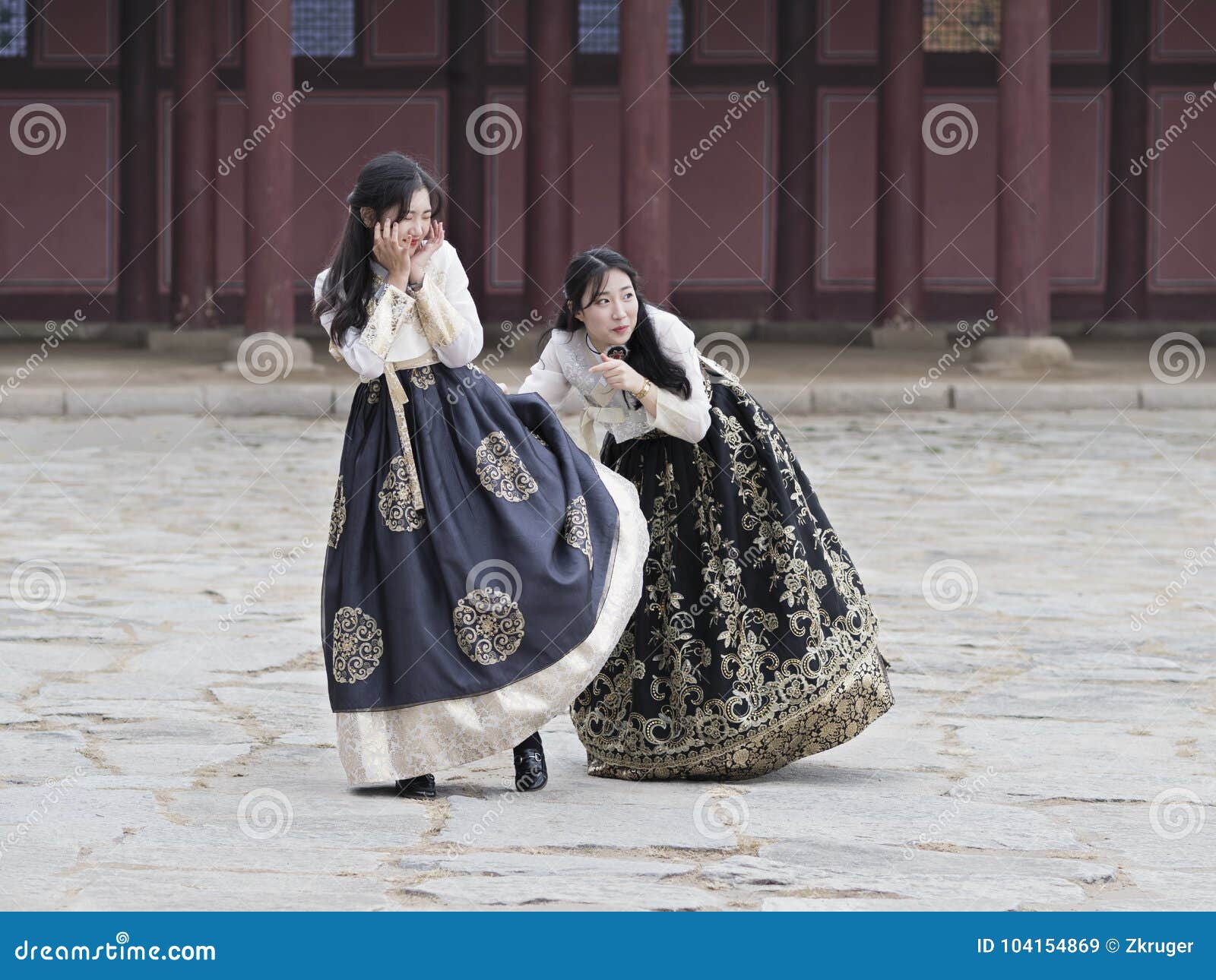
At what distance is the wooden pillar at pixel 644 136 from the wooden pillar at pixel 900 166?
296cm

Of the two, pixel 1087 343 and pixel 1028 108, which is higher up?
pixel 1028 108

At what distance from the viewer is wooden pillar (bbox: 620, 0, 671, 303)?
13086mm

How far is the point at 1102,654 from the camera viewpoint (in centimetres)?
532

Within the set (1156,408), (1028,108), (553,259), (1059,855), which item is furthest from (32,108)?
(1059,855)

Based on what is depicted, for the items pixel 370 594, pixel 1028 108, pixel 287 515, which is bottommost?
pixel 287 515

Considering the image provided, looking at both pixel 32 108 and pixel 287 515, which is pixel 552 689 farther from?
pixel 32 108

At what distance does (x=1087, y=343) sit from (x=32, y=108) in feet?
31.0

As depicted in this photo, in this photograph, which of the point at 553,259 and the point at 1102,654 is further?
the point at 553,259

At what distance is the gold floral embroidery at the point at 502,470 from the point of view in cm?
380

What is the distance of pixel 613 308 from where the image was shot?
3.92m

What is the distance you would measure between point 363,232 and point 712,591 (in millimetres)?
1037

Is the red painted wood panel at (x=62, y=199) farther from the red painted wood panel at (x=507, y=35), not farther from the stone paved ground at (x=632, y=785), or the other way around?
the stone paved ground at (x=632, y=785)

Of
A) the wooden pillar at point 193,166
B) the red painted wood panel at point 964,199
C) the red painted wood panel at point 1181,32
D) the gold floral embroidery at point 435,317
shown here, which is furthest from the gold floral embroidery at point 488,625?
the red painted wood panel at point 1181,32

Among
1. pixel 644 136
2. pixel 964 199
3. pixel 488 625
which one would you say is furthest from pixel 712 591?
pixel 964 199
